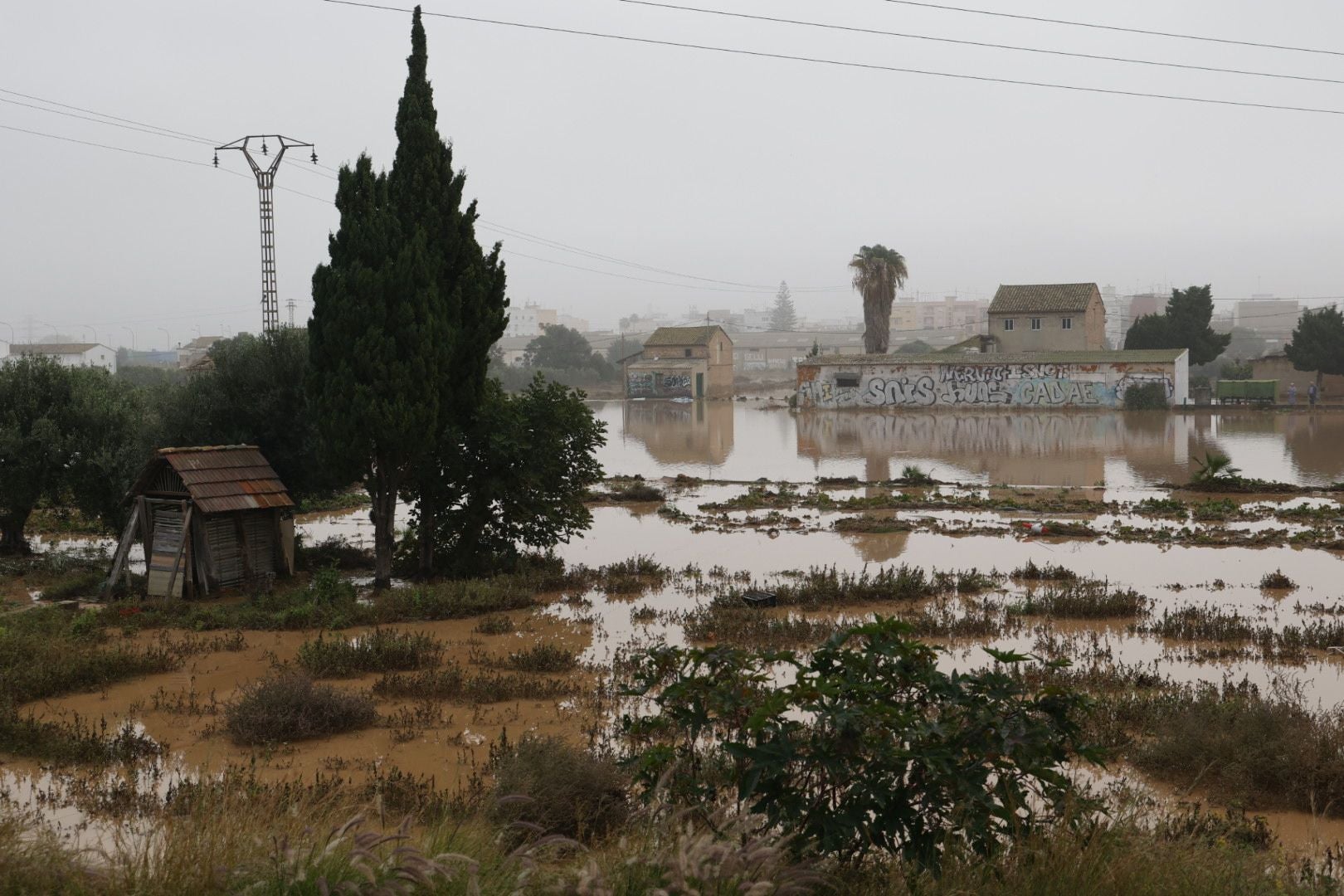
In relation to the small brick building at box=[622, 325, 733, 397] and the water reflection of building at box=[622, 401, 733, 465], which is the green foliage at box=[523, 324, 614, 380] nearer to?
the small brick building at box=[622, 325, 733, 397]

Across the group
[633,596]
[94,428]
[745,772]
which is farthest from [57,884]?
[94,428]

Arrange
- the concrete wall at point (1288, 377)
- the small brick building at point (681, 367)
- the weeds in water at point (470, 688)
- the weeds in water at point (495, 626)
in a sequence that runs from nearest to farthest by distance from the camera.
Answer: the weeds in water at point (470, 688)
the weeds in water at point (495, 626)
the concrete wall at point (1288, 377)
the small brick building at point (681, 367)

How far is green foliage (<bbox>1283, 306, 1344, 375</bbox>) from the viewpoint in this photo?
5762 centimetres

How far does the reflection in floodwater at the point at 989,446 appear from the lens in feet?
111

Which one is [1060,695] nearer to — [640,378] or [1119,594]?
[1119,594]

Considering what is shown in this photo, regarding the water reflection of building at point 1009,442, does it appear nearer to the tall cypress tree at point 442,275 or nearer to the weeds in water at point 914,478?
the weeds in water at point 914,478

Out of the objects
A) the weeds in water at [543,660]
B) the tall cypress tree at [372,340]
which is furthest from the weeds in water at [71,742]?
the tall cypress tree at [372,340]

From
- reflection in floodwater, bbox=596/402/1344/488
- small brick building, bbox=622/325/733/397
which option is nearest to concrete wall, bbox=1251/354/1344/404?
reflection in floodwater, bbox=596/402/1344/488

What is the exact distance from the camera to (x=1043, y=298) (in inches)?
2625

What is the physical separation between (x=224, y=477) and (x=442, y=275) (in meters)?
4.47

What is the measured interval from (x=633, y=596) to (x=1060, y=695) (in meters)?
11.5

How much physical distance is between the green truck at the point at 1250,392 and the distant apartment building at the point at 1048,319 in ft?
30.0

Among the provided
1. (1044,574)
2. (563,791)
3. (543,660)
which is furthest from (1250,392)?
(563,791)

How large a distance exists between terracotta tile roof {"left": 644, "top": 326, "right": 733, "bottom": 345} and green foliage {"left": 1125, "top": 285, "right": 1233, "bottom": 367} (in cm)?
2905
